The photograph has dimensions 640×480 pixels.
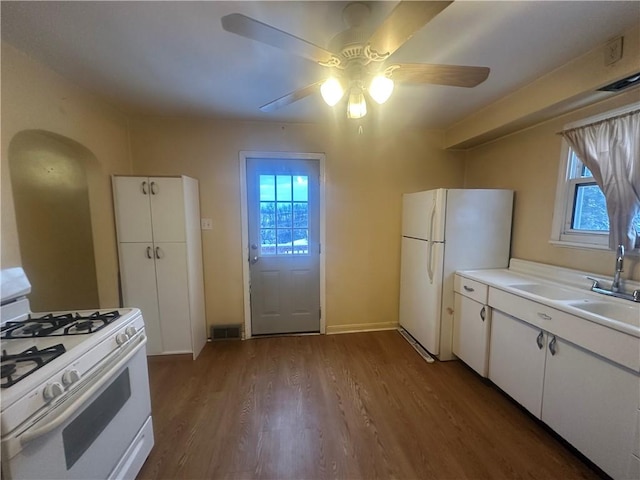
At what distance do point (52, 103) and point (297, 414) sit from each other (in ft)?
8.87

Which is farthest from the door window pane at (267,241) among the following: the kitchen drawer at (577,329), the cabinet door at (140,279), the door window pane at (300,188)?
the kitchen drawer at (577,329)

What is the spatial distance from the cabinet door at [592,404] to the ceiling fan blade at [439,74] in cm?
159

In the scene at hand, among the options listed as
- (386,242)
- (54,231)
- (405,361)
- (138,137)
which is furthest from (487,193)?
(54,231)

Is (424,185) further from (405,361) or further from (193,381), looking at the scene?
(193,381)

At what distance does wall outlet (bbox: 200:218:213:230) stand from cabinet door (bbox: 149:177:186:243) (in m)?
0.42

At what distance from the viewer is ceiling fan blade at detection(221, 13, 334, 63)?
3.13ft

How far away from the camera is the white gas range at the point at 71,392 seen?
2.80 ft

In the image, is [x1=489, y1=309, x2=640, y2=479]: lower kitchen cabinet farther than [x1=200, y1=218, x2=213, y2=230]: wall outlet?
No

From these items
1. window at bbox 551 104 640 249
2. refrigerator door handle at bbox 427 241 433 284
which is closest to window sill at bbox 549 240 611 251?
window at bbox 551 104 640 249

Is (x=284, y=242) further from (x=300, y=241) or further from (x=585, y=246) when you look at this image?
(x=585, y=246)

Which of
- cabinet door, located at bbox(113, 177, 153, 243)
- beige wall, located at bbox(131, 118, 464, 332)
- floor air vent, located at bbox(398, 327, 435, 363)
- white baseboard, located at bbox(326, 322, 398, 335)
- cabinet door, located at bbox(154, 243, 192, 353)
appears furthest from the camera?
white baseboard, located at bbox(326, 322, 398, 335)

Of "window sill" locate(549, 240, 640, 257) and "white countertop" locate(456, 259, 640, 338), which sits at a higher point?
"window sill" locate(549, 240, 640, 257)

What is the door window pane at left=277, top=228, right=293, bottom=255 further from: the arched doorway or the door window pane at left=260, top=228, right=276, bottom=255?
the arched doorway

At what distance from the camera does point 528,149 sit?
2.40 meters
